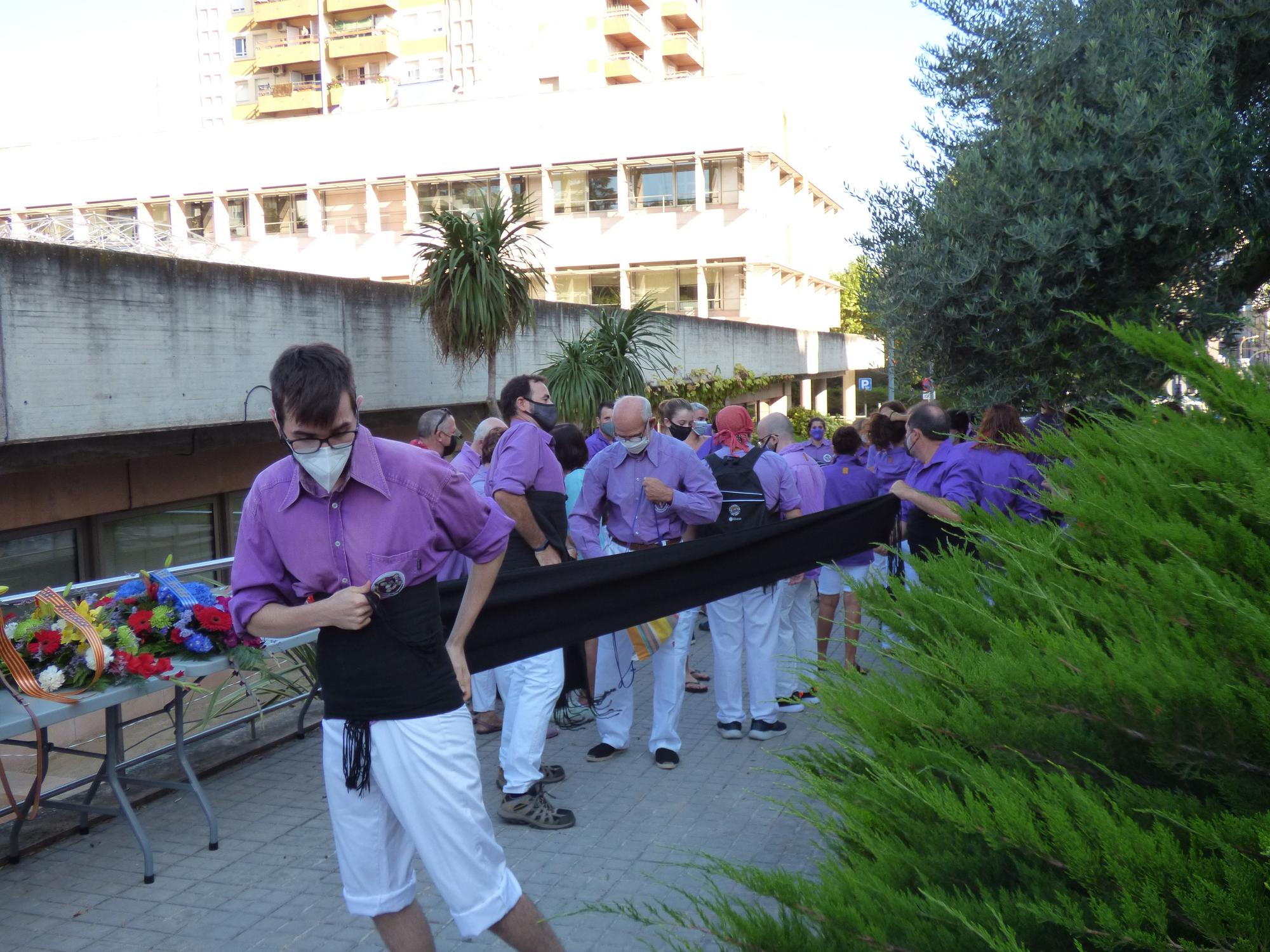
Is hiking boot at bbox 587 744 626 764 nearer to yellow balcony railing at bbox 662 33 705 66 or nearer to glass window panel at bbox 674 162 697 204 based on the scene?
glass window panel at bbox 674 162 697 204

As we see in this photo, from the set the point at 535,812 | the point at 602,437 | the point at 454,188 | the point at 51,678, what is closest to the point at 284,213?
the point at 454,188

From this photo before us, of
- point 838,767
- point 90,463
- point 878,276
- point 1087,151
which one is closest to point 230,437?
point 90,463

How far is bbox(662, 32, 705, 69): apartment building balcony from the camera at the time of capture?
251 ft

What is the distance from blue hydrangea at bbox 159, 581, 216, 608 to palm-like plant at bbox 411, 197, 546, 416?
665 centimetres

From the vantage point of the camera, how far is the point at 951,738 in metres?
1.96

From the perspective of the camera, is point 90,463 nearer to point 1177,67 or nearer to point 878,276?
point 878,276

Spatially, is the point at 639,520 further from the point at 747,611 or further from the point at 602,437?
the point at 602,437

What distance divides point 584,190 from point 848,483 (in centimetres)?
4259

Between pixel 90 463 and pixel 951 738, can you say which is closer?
pixel 951 738

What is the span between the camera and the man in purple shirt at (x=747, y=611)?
752cm

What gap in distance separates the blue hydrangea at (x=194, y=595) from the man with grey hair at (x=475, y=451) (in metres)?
2.18

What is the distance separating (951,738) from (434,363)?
12.6 m

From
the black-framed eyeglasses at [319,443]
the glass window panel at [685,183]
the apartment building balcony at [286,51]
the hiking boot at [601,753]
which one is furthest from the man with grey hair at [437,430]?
the apartment building balcony at [286,51]

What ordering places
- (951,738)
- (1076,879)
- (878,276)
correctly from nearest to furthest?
(1076,879) < (951,738) < (878,276)
